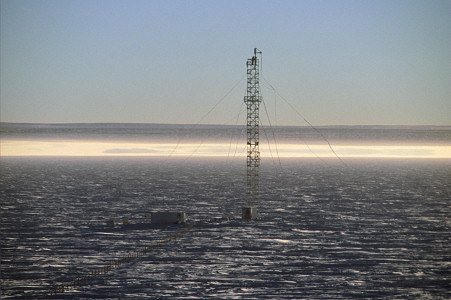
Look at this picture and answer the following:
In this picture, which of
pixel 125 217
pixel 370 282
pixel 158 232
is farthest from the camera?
pixel 125 217

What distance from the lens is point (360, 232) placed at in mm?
167500

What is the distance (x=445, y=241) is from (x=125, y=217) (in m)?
89.6

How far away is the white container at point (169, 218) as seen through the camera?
578 ft

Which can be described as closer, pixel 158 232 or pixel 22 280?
pixel 22 280

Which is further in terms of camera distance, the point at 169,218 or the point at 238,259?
the point at 169,218

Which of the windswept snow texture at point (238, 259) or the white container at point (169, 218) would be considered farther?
the white container at point (169, 218)

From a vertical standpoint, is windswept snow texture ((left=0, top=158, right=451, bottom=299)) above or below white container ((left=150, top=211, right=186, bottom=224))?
below

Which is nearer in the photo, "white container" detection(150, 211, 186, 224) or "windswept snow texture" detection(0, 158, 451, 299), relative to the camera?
"windswept snow texture" detection(0, 158, 451, 299)

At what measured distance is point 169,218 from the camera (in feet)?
583

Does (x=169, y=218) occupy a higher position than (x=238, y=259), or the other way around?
(x=169, y=218)

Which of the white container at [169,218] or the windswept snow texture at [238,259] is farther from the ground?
the white container at [169,218]

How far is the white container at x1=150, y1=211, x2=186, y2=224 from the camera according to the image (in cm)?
17612

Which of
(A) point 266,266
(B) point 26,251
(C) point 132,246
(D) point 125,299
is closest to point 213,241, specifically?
(C) point 132,246

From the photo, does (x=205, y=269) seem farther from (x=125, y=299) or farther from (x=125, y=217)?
(x=125, y=217)
